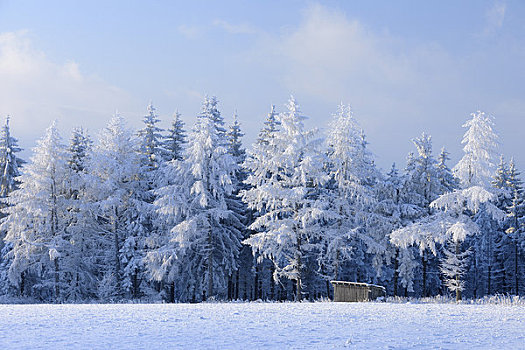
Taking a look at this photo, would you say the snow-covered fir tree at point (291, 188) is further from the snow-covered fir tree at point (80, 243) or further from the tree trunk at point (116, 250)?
the snow-covered fir tree at point (80, 243)

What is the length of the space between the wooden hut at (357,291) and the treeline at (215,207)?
403cm

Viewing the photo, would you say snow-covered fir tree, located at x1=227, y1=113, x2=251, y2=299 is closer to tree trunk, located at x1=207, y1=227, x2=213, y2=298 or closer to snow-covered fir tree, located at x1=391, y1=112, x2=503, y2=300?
tree trunk, located at x1=207, y1=227, x2=213, y2=298

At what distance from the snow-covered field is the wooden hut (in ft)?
17.3

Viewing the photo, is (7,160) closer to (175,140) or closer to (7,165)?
(7,165)

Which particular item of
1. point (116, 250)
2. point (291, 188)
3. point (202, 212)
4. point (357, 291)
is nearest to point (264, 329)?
point (357, 291)

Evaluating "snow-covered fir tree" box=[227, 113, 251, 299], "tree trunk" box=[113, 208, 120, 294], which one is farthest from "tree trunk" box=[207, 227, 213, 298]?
"tree trunk" box=[113, 208, 120, 294]

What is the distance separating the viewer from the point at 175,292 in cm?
3616

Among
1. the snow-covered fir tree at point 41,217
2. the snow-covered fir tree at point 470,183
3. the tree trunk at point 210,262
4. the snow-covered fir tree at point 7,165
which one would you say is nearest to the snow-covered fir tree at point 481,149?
the snow-covered fir tree at point 470,183

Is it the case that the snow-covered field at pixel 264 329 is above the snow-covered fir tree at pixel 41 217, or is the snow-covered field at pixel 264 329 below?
below

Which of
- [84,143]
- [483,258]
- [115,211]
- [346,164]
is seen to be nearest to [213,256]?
[115,211]

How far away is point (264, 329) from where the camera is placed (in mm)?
11438

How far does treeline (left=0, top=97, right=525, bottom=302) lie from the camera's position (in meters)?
27.1

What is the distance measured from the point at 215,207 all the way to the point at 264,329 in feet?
61.9

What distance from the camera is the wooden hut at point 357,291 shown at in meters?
21.3
